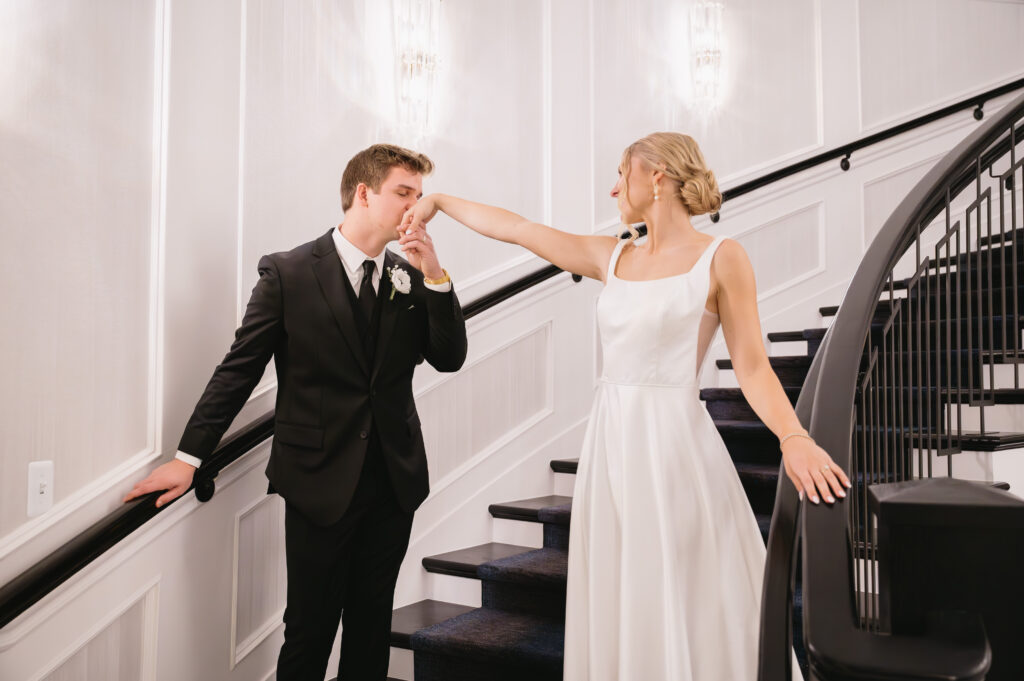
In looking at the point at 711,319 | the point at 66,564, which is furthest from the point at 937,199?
the point at 66,564

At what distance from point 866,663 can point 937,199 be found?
2.09 meters

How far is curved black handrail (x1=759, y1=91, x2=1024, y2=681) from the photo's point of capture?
0.62 meters

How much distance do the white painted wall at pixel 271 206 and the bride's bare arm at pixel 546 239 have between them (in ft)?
2.15

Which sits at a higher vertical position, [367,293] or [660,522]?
[367,293]

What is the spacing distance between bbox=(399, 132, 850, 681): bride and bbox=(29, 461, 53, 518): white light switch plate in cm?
108

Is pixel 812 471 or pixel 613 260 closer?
pixel 812 471

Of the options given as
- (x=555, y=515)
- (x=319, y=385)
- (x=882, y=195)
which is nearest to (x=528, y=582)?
(x=555, y=515)

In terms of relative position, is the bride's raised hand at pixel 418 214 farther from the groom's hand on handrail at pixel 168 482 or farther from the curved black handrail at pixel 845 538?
the curved black handrail at pixel 845 538

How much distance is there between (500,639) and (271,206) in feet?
5.44

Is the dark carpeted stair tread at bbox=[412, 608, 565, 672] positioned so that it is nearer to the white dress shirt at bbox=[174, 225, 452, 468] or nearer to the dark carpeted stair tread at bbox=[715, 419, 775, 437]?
the dark carpeted stair tread at bbox=[715, 419, 775, 437]

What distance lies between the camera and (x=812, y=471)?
4.47ft

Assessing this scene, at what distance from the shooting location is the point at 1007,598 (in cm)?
57

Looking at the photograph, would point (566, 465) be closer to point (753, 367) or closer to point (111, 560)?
point (753, 367)

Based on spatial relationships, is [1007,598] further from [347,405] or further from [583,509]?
[347,405]
